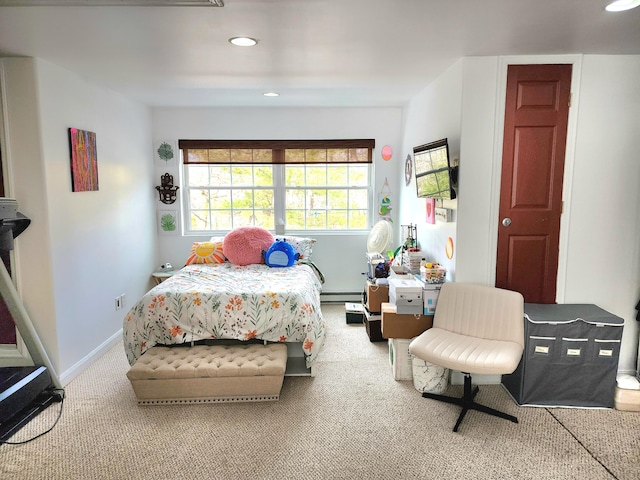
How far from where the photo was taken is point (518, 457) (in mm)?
2422

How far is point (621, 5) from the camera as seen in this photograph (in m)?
2.09

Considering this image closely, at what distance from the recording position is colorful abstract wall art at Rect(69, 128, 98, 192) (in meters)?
3.43

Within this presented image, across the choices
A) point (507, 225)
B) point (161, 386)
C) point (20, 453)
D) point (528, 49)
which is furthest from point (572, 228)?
point (20, 453)

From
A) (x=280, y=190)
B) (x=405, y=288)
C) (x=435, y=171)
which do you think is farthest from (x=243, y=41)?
(x=280, y=190)

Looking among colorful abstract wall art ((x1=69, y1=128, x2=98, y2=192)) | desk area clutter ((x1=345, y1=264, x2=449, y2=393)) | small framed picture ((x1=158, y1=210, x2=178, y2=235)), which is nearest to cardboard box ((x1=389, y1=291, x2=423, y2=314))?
desk area clutter ((x1=345, y1=264, x2=449, y2=393))

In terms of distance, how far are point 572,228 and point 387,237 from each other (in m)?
1.88

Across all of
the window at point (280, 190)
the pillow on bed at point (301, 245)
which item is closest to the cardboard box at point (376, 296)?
the pillow on bed at point (301, 245)

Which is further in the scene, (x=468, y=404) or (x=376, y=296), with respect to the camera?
(x=376, y=296)

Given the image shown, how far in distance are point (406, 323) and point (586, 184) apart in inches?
62.3

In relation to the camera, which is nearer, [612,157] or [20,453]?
[20,453]

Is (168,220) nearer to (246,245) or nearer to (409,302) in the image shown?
(246,245)

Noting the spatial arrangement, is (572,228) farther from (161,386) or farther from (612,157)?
(161,386)

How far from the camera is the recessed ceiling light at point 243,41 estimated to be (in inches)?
99.5

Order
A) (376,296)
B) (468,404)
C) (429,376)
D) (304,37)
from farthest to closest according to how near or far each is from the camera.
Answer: (376,296), (429,376), (468,404), (304,37)
